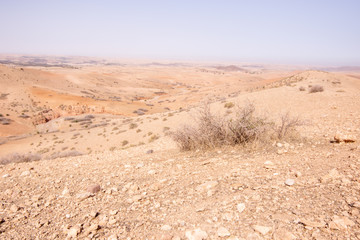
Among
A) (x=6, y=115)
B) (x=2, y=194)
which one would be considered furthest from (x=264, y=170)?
(x=6, y=115)

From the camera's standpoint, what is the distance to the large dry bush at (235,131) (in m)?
6.07

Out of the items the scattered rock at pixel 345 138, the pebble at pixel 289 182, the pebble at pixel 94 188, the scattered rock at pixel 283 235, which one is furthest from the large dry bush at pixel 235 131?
the scattered rock at pixel 283 235

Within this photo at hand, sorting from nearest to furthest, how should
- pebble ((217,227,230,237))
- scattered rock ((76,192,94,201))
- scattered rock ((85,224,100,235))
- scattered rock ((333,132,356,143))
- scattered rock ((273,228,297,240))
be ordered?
scattered rock ((273,228,297,240)) → pebble ((217,227,230,237)) → scattered rock ((85,224,100,235)) → scattered rock ((76,192,94,201)) → scattered rock ((333,132,356,143))

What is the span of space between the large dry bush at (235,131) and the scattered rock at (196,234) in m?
3.54

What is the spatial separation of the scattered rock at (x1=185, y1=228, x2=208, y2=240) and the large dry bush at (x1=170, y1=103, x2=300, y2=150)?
354 cm

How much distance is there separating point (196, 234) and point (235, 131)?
389 cm

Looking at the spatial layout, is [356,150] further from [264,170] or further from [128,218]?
[128,218]

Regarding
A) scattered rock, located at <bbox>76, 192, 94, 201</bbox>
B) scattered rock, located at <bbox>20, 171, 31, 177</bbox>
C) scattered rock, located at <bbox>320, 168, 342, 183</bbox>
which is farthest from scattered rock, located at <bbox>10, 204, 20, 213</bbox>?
scattered rock, located at <bbox>320, 168, 342, 183</bbox>

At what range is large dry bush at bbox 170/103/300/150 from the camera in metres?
6.07

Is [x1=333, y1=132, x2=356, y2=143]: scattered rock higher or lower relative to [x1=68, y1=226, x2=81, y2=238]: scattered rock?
higher

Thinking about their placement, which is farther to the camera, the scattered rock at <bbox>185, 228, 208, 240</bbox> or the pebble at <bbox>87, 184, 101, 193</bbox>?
the pebble at <bbox>87, 184, 101, 193</bbox>

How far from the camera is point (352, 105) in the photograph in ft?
31.9

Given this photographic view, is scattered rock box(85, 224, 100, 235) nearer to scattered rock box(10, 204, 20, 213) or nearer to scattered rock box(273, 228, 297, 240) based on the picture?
scattered rock box(10, 204, 20, 213)

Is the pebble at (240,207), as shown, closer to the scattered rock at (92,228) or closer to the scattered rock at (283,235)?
the scattered rock at (283,235)
